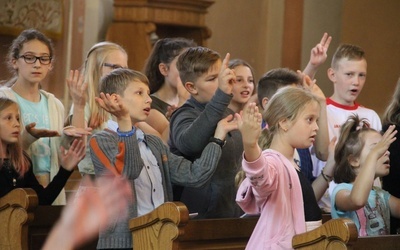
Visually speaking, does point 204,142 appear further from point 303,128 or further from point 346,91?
point 346,91

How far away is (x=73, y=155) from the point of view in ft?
12.6

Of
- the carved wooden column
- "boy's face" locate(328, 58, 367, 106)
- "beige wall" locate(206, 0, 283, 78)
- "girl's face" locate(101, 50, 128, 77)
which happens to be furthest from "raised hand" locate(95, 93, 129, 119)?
"beige wall" locate(206, 0, 283, 78)

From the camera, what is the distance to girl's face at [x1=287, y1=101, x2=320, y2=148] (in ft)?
10.6

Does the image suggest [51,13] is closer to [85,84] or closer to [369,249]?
[85,84]

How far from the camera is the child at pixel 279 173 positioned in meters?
→ 2.91

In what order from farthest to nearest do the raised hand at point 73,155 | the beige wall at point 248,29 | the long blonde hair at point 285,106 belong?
1. the beige wall at point 248,29
2. the raised hand at point 73,155
3. the long blonde hair at point 285,106

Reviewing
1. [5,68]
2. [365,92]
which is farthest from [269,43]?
[5,68]

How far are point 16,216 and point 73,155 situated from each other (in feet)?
1.52

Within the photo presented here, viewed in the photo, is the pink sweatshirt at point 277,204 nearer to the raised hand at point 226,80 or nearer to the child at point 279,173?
the child at point 279,173

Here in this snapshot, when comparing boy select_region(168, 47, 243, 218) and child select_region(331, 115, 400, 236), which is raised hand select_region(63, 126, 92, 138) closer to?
boy select_region(168, 47, 243, 218)

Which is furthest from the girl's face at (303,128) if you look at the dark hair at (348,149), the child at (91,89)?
the child at (91,89)

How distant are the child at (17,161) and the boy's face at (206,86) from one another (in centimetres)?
60

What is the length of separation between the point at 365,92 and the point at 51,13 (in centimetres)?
342

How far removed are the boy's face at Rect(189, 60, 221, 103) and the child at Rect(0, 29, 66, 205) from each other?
72 cm
